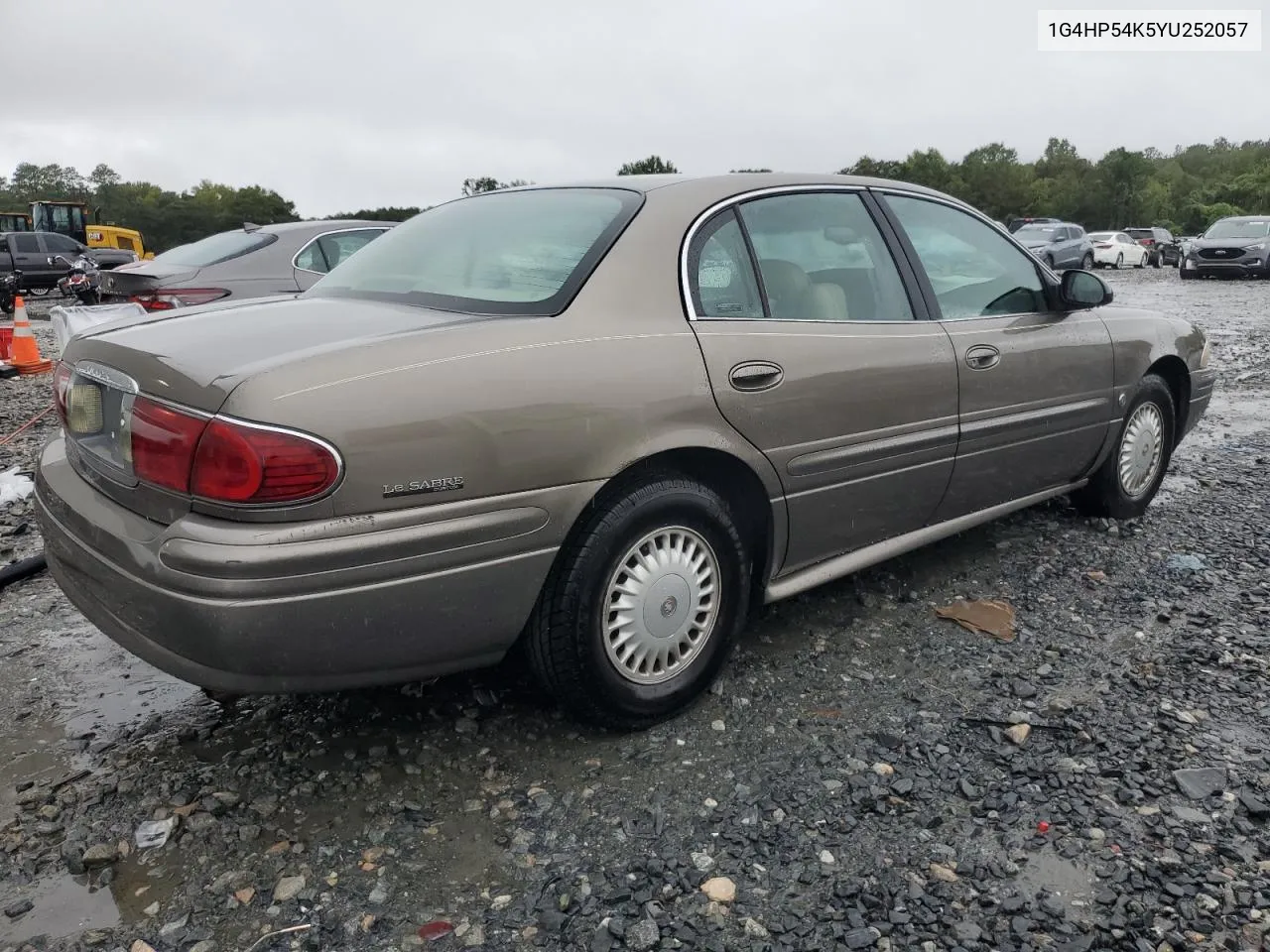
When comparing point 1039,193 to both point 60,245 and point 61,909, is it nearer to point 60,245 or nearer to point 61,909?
point 60,245

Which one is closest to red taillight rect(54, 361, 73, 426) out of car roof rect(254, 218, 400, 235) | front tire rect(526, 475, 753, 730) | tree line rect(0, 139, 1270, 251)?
front tire rect(526, 475, 753, 730)

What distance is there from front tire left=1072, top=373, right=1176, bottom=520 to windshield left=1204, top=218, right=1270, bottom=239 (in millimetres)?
23186

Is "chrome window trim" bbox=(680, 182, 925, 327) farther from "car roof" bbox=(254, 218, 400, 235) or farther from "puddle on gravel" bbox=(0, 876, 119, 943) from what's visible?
"car roof" bbox=(254, 218, 400, 235)

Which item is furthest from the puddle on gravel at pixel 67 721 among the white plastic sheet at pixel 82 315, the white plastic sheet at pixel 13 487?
the white plastic sheet at pixel 82 315

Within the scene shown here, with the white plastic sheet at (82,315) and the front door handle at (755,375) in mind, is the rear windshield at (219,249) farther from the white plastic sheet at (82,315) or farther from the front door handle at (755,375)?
the front door handle at (755,375)

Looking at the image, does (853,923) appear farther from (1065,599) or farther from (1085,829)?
(1065,599)

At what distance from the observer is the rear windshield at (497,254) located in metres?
2.67

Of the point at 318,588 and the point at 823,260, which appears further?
the point at 823,260

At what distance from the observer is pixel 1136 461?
4527mm

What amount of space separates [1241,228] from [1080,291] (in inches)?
985

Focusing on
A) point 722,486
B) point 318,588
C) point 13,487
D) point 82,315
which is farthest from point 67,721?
point 82,315

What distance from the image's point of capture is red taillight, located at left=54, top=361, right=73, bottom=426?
106 inches

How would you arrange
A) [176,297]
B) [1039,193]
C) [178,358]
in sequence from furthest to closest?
[1039,193] → [176,297] → [178,358]

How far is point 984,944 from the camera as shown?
1985mm
